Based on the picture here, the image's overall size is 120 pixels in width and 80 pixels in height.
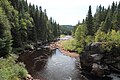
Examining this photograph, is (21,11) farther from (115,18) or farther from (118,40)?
(118,40)

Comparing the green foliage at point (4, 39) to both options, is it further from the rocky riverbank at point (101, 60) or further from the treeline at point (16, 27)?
the rocky riverbank at point (101, 60)

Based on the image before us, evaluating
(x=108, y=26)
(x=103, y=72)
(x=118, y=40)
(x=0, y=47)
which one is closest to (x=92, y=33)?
(x=108, y=26)

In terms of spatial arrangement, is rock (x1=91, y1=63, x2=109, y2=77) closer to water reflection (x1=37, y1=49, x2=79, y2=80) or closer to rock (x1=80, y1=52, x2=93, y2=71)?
rock (x1=80, y1=52, x2=93, y2=71)

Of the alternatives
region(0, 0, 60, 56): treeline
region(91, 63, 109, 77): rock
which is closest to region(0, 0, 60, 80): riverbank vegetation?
region(0, 0, 60, 56): treeline

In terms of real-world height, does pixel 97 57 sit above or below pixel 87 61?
above

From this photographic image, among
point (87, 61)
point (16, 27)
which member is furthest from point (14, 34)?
point (87, 61)

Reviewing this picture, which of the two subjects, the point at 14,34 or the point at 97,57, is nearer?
the point at 97,57

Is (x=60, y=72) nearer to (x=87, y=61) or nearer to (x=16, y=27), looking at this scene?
(x=87, y=61)

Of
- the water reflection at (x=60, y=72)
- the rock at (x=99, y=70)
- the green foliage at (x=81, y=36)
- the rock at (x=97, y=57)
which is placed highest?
the green foliage at (x=81, y=36)

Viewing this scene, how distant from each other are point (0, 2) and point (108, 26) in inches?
1491

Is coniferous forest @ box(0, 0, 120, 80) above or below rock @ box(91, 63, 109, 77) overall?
above

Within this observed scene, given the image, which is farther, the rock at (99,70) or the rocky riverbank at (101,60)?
the rocky riverbank at (101,60)

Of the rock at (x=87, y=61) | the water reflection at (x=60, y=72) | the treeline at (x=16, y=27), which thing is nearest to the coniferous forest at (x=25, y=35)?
the treeline at (x=16, y=27)

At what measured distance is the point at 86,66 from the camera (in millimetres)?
43875
